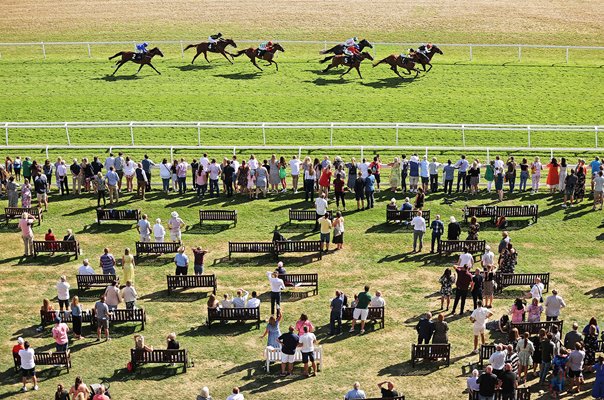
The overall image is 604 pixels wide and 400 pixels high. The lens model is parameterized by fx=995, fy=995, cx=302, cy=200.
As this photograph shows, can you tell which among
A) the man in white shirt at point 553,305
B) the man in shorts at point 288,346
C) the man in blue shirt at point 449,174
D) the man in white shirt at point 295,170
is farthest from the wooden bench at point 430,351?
the man in white shirt at point 295,170

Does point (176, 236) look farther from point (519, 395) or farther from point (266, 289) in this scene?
point (519, 395)

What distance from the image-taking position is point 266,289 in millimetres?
24812

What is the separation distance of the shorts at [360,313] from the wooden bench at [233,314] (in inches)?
86.4

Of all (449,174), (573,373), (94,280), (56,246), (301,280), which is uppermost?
(449,174)

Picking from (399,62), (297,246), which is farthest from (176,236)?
(399,62)

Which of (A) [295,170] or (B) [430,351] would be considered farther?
(A) [295,170]

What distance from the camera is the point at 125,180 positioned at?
1294 inches

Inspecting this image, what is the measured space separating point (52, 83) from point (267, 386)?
89.4ft

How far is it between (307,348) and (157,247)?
7421 mm

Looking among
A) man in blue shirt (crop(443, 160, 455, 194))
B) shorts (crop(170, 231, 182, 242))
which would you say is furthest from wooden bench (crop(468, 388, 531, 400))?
man in blue shirt (crop(443, 160, 455, 194))

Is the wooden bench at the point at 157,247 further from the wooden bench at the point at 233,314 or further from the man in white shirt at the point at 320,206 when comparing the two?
the wooden bench at the point at 233,314

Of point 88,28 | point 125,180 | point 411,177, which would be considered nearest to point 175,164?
point 125,180

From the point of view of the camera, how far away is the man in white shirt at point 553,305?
22.0 m

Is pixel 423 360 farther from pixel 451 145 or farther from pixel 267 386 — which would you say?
pixel 451 145
